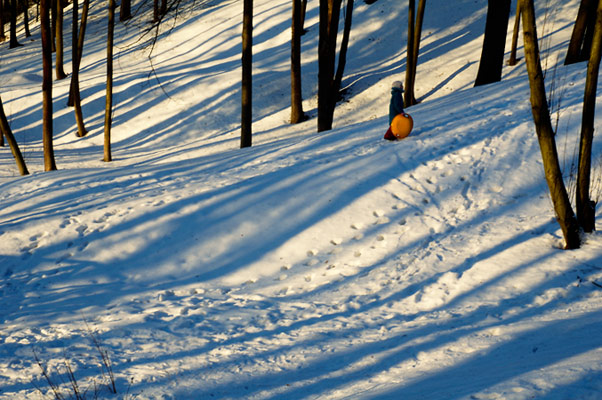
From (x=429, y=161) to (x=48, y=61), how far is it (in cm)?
1115

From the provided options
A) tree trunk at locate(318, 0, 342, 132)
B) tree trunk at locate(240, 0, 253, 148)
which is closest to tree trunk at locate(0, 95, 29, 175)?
tree trunk at locate(240, 0, 253, 148)

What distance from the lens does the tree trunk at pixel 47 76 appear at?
13.4 metres

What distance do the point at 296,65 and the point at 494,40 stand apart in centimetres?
698

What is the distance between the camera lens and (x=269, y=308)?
259 inches

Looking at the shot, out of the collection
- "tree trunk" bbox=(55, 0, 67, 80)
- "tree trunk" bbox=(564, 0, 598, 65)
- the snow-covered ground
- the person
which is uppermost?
"tree trunk" bbox=(55, 0, 67, 80)

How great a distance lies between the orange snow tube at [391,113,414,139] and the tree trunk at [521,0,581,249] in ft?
13.6

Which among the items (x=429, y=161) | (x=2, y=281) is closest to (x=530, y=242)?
(x=429, y=161)

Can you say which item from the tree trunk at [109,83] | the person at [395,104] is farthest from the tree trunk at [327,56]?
the tree trunk at [109,83]

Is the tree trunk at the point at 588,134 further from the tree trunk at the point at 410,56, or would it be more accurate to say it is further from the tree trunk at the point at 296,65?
the tree trunk at the point at 296,65

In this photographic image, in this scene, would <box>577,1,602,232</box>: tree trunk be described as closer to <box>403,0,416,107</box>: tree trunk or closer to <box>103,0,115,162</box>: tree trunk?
<box>403,0,416,107</box>: tree trunk

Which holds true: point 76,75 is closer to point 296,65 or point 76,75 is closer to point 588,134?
point 296,65

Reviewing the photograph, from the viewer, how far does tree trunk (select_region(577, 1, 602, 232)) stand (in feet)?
19.6

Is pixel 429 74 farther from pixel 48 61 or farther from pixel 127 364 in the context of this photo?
pixel 127 364

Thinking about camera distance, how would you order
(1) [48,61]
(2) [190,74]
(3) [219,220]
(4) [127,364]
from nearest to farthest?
(4) [127,364] → (3) [219,220] → (1) [48,61] → (2) [190,74]
